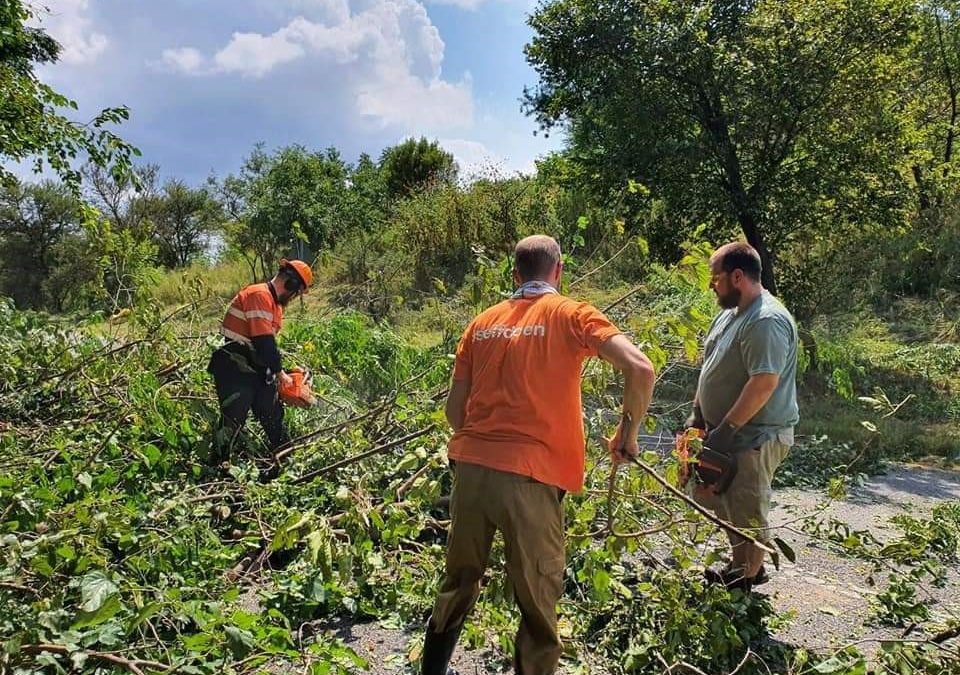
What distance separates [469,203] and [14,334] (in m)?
12.0

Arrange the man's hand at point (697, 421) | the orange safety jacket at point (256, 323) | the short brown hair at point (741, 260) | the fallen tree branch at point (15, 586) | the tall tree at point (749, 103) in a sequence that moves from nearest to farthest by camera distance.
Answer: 1. the fallen tree branch at point (15, 586)
2. the short brown hair at point (741, 260)
3. the man's hand at point (697, 421)
4. the orange safety jacket at point (256, 323)
5. the tall tree at point (749, 103)

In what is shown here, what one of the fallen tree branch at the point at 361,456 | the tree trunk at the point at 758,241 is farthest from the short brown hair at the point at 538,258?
the tree trunk at the point at 758,241

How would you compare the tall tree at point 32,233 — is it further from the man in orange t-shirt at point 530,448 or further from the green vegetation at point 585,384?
the man in orange t-shirt at point 530,448

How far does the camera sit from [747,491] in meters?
3.06

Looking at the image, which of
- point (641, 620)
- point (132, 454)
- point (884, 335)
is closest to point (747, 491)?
point (641, 620)

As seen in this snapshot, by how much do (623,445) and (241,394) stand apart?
9.35ft

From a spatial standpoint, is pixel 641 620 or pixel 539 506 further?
pixel 641 620

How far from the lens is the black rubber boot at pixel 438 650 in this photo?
2494mm


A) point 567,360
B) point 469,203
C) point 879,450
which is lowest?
point 879,450

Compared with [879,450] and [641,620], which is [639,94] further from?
[641,620]

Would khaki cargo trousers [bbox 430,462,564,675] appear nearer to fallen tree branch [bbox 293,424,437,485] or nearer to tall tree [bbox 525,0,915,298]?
fallen tree branch [bbox 293,424,437,485]

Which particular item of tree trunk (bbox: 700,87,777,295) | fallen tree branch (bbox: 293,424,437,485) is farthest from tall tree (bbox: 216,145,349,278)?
fallen tree branch (bbox: 293,424,437,485)

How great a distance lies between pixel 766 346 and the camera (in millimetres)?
2975

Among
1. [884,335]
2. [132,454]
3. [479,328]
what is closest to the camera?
[479,328]
